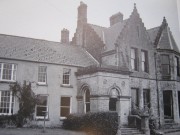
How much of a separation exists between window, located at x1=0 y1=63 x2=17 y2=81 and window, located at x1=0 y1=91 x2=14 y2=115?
2.96ft

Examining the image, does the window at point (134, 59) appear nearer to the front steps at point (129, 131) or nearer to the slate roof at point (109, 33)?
the slate roof at point (109, 33)

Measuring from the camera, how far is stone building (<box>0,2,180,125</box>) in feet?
46.1

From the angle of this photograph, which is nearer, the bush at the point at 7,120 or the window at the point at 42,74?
the bush at the point at 7,120

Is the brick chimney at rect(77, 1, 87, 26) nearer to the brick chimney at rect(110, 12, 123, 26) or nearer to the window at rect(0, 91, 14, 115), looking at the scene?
the brick chimney at rect(110, 12, 123, 26)

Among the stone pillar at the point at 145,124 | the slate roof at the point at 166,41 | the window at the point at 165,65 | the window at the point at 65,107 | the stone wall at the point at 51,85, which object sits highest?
the slate roof at the point at 166,41

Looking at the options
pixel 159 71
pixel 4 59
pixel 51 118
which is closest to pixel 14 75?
pixel 4 59

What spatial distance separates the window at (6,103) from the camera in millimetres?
13695

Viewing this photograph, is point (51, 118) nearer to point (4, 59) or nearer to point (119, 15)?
point (4, 59)

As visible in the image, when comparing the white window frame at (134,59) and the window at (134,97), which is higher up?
the white window frame at (134,59)

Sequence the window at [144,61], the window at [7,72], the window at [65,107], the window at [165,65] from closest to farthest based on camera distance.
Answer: the window at [7,72] < the window at [65,107] < the window at [144,61] < the window at [165,65]

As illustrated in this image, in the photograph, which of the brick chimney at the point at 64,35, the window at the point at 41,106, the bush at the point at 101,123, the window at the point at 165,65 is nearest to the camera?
the bush at the point at 101,123

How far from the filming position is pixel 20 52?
49.4ft

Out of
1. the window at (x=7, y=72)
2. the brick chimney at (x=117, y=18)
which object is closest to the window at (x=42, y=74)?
the window at (x=7, y=72)

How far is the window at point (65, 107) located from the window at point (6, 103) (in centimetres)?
336
